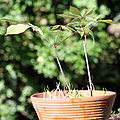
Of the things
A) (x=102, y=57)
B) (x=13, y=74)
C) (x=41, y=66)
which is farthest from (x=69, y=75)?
(x=102, y=57)

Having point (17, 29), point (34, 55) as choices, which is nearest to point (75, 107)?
point (17, 29)

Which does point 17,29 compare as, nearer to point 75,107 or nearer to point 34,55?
point 75,107

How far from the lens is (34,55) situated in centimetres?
185

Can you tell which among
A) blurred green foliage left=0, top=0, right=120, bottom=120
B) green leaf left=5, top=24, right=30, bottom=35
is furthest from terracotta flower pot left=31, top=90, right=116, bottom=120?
blurred green foliage left=0, top=0, right=120, bottom=120

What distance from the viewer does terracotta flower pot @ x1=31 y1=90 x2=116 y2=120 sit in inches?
32.7

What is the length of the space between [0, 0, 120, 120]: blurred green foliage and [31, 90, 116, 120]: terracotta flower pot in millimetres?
944

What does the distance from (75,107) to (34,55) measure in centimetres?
108

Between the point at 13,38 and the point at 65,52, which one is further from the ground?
the point at 13,38

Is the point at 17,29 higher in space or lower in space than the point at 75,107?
higher

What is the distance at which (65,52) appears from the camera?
1.81m

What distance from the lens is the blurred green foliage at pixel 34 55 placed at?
182 cm

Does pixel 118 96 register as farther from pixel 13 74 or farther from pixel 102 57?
pixel 13 74

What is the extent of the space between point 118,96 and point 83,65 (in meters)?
0.66

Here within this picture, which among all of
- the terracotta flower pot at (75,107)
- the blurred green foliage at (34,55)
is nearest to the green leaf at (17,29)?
the terracotta flower pot at (75,107)
